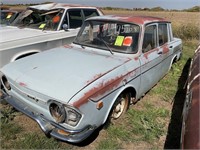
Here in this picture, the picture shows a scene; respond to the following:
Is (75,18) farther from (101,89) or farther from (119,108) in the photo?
(101,89)

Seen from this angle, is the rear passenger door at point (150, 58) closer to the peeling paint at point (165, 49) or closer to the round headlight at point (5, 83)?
the peeling paint at point (165, 49)

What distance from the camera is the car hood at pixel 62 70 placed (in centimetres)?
289

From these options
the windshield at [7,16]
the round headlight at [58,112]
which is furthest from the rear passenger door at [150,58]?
the windshield at [7,16]

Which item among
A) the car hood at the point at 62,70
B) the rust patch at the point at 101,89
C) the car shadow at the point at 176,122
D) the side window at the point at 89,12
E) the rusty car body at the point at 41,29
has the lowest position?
the car shadow at the point at 176,122

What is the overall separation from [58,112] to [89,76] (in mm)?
625

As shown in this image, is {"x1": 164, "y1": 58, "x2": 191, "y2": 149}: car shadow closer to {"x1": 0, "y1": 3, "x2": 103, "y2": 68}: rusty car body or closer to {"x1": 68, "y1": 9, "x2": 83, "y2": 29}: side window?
{"x1": 0, "y1": 3, "x2": 103, "y2": 68}: rusty car body

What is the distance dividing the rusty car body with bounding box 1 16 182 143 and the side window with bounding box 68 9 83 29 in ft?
5.34

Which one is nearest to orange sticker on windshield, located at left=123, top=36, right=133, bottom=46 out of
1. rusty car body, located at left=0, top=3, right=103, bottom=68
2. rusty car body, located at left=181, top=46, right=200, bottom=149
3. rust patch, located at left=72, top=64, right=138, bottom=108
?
rust patch, located at left=72, top=64, right=138, bottom=108

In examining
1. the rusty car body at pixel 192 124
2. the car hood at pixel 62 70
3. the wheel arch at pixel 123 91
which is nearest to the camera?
the rusty car body at pixel 192 124

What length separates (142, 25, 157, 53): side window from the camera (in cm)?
413

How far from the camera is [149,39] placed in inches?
169

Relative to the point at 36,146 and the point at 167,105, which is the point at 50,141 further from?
the point at 167,105

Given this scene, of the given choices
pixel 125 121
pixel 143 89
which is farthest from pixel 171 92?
pixel 125 121

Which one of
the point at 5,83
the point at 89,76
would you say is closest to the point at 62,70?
the point at 89,76
